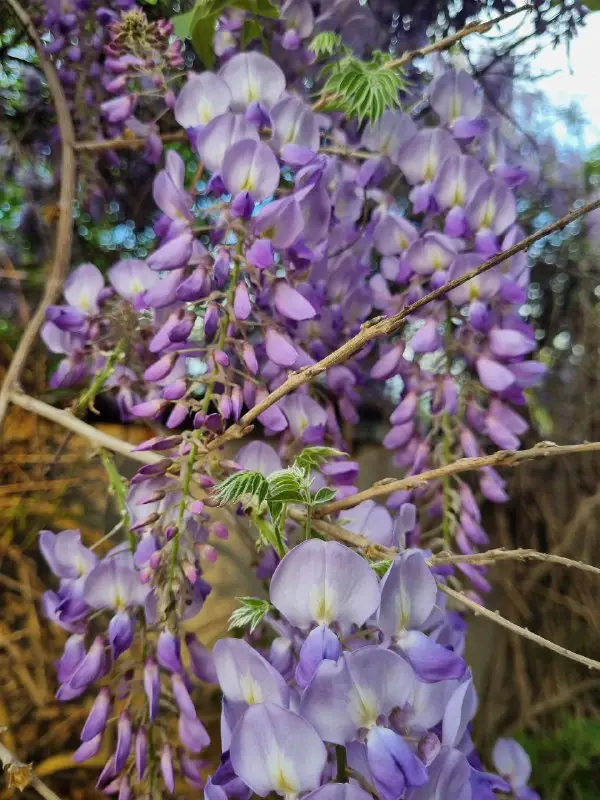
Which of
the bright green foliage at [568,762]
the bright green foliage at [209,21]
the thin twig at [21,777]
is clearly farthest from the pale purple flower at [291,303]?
the bright green foliage at [568,762]

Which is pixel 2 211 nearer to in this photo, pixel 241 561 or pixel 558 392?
pixel 241 561

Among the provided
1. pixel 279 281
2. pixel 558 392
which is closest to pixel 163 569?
pixel 279 281

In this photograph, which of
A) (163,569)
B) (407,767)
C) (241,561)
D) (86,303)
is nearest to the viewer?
(407,767)

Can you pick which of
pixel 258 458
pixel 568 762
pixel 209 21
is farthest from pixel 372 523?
pixel 568 762

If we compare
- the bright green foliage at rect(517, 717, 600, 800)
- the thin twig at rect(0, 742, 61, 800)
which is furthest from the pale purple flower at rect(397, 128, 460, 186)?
the bright green foliage at rect(517, 717, 600, 800)

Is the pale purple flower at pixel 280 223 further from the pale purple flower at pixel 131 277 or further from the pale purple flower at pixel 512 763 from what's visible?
the pale purple flower at pixel 512 763

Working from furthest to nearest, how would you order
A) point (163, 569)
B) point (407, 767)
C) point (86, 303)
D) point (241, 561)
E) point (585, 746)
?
point (585, 746), point (241, 561), point (86, 303), point (163, 569), point (407, 767)
